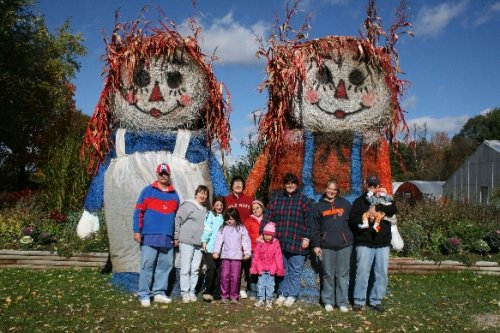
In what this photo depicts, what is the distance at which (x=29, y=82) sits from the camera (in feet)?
41.6

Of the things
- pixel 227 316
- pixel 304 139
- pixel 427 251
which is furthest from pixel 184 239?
pixel 427 251

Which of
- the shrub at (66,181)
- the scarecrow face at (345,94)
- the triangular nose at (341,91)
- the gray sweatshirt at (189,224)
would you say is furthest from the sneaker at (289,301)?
the shrub at (66,181)

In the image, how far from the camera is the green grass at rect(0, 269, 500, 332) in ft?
13.9

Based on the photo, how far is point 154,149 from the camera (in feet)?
18.7

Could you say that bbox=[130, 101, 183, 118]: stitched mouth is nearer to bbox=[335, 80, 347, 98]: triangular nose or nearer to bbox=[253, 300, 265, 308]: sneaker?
bbox=[335, 80, 347, 98]: triangular nose

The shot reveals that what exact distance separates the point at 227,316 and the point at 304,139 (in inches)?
86.0

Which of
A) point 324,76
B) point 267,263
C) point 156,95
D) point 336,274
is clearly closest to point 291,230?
point 267,263

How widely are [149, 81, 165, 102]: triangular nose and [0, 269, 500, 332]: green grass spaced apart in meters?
2.10

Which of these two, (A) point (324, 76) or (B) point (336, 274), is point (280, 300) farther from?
(A) point (324, 76)

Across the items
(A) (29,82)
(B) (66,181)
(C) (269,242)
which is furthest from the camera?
(A) (29,82)

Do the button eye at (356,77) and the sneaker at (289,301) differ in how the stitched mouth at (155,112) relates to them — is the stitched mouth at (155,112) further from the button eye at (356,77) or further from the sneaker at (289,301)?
the sneaker at (289,301)

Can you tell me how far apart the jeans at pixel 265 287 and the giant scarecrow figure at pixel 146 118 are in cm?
122

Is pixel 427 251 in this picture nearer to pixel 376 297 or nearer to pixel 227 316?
pixel 376 297

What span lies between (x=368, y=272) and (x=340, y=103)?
1857mm
